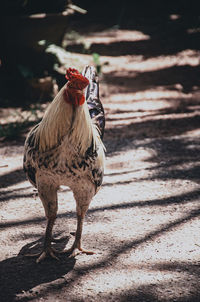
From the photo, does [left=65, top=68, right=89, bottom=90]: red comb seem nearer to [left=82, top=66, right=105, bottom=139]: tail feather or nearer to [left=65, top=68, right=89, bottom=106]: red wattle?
[left=65, top=68, right=89, bottom=106]: red wattle

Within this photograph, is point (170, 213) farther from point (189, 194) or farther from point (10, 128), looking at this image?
point (10, 128)

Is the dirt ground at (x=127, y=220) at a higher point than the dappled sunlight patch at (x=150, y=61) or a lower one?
higher

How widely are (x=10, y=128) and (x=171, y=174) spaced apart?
9.19 ft

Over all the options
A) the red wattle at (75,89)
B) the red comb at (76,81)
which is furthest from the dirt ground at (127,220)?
the red comb at (76,81)

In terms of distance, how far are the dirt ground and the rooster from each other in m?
0.57

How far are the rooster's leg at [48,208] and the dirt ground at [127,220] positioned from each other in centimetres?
7

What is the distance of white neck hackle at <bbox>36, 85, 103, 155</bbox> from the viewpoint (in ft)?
9.83

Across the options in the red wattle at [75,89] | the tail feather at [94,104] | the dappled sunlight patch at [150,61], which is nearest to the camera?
the red wattle at [75,89]

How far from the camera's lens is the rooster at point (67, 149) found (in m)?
2.99

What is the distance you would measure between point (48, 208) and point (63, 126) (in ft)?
2.65

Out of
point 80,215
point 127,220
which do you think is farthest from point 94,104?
point 127,220

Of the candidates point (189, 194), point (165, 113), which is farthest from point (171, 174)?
point (165, 113)

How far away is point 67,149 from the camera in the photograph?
303 centimetres

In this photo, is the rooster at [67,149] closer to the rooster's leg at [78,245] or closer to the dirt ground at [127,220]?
the rooster's leg at [78,245]
